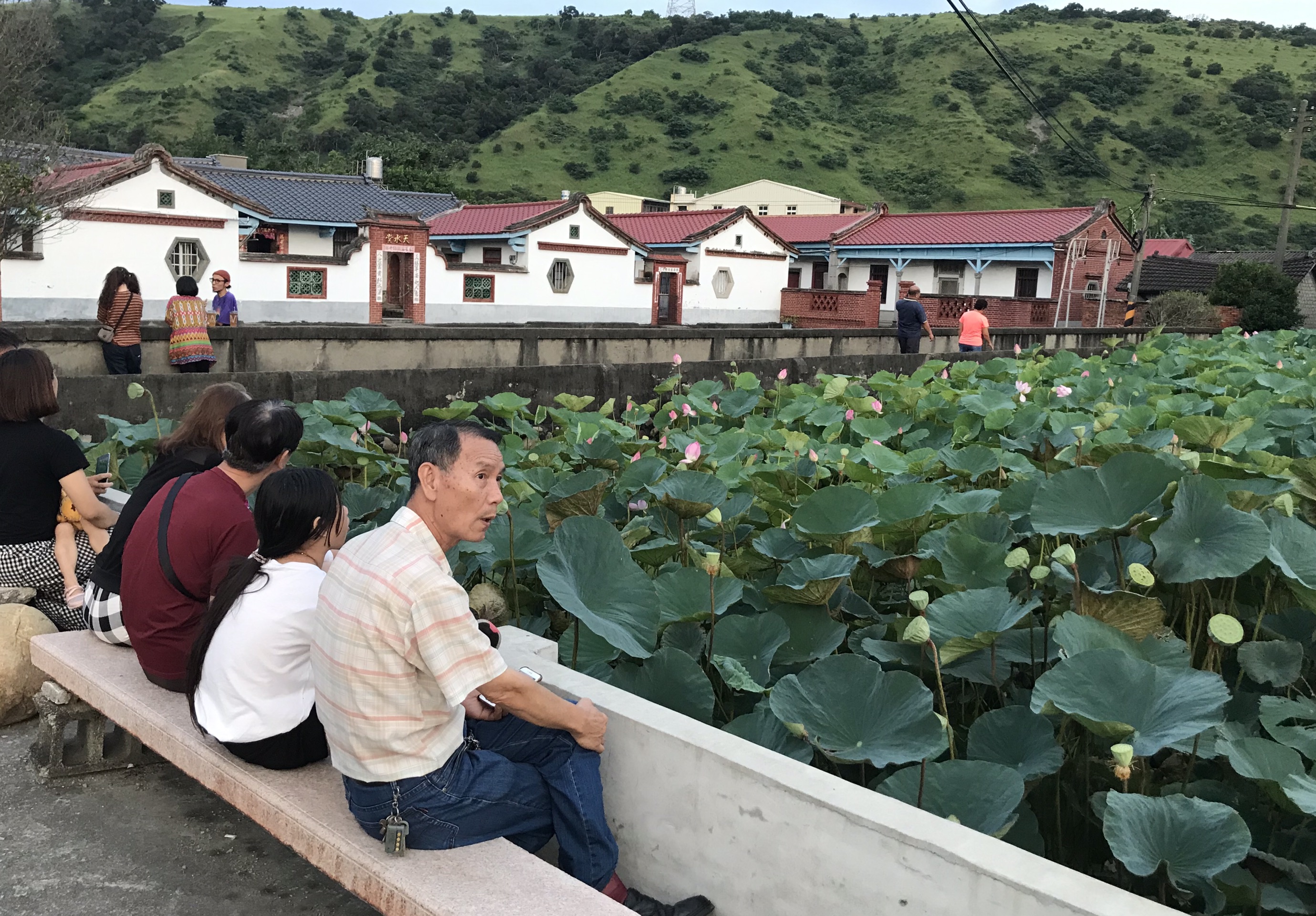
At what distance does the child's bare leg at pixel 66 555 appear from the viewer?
3.88 m

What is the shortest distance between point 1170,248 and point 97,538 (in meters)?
51.5

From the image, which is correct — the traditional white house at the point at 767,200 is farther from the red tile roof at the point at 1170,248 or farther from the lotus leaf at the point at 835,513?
the lotus leaf at the point at 835,513

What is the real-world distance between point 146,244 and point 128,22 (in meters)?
67.9

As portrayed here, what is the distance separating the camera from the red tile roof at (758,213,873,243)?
33.7 m

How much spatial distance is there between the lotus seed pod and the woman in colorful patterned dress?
751 centimetres

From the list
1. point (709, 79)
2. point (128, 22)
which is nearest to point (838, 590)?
point (709, 79)

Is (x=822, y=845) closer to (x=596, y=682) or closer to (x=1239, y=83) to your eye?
(x=596, y=682)

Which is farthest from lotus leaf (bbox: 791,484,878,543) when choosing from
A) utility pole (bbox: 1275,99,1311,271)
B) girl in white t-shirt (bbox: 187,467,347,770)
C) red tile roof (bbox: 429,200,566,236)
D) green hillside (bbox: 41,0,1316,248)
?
green hillside (bbox: 41,0,1316,248)

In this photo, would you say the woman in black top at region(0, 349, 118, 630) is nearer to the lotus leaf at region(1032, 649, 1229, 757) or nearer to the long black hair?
the long black hair

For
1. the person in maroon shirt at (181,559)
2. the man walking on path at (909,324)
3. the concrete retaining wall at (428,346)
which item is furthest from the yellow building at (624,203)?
the person in maroon shirt at (181,559)

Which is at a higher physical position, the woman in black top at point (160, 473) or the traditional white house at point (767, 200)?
the traditional white house at point (767, 200)

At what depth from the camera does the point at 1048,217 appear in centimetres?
2972

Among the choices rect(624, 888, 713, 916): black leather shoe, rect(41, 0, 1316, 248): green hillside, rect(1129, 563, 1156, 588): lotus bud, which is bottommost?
rect(624, 888, 713, 916): black leather shoe

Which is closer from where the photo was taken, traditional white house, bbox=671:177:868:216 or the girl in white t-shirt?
the girl in white t-shirt
